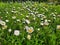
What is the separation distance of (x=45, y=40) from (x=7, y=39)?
65 cm

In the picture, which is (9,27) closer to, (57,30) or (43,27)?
(43,27)

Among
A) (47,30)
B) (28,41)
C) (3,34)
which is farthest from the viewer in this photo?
(47,30)

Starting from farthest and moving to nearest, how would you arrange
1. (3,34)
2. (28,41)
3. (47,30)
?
(47,30) → (3,34) → (28,41)

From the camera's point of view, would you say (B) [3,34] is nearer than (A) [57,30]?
Yes

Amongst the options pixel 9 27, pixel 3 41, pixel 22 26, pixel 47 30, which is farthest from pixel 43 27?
pixel 3 41

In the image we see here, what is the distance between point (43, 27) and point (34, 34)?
42 cm

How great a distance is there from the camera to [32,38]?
10.3ft

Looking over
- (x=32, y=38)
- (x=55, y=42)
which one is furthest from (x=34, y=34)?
(x=55, y=42)

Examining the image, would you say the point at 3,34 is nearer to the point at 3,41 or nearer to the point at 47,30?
the point at 3,41

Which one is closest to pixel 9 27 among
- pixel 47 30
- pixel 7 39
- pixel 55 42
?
pixel 7 39

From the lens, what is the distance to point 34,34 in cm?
331

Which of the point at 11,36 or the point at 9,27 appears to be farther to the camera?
the point at 9,27

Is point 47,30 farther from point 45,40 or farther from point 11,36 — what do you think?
point 11,36

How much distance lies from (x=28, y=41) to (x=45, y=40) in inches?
13.0
